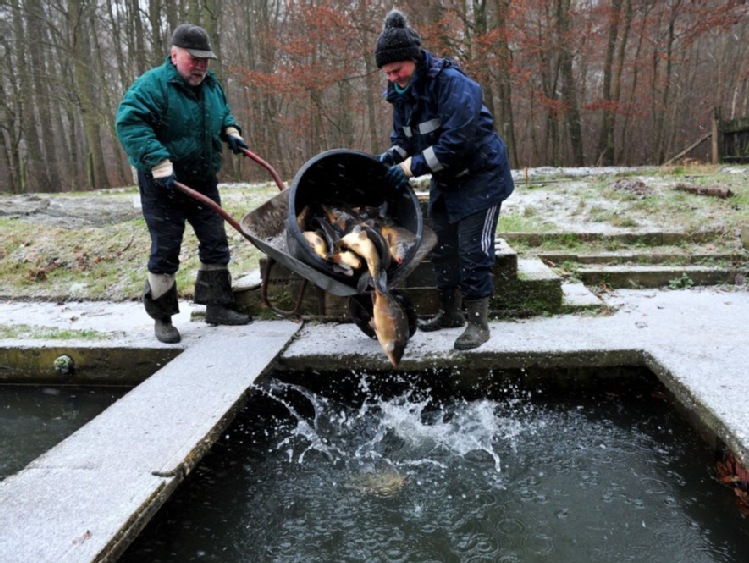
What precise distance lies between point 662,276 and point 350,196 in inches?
112

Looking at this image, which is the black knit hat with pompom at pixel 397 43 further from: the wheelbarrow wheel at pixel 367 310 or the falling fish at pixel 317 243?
the wheelbarrow wheel at pixel 367 310

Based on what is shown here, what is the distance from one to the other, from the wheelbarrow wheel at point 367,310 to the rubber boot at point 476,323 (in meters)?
0.30

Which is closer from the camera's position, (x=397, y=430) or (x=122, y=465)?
(x=122, y=465)

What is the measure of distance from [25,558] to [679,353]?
10.1ft

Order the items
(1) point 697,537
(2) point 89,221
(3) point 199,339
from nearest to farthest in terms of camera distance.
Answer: (1) point 697,537 < (3) point 199,339 < (2) point 89,221

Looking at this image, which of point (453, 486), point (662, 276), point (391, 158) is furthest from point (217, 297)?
point (662, 276)

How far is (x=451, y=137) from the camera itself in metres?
3.09

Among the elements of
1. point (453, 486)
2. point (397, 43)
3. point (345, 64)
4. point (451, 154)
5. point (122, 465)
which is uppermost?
point (345, 64)

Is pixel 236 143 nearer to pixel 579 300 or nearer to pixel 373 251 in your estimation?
pixel 373 251

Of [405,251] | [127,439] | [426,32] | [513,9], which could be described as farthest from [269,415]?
[513,9]

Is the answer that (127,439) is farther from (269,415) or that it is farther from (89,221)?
(89,221)

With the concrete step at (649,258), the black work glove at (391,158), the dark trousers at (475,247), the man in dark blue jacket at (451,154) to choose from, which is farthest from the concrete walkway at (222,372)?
the black work glove at (391,158)

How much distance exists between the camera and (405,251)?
116 inches

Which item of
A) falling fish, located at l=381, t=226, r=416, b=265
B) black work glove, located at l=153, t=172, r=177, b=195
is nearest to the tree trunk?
falling fish, located at l=381, t=226, r=416, b=265
